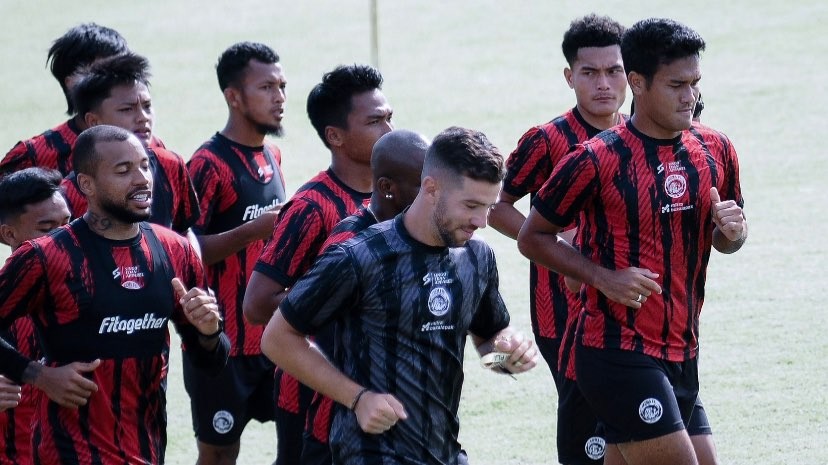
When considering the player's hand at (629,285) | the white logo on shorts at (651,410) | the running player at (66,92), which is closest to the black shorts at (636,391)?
the white logo on shorts at (651,410)

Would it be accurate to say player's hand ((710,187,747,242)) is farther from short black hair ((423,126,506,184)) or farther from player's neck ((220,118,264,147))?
player's neck ((220,118,264,147))

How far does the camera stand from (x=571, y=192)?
5.95 meters

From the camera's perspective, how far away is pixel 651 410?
18.8ft

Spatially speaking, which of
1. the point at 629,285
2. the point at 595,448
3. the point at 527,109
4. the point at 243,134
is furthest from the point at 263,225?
the point at 527,109

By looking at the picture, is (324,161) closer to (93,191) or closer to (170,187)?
(170,187)

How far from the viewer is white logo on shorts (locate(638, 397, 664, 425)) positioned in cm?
573

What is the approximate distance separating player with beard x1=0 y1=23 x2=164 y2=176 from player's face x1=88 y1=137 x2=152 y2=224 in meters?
1.86

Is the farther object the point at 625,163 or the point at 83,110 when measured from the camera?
the point at 83,110

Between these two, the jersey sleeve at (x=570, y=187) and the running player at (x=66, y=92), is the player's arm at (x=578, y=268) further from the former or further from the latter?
the running player at (x=66, y=92)

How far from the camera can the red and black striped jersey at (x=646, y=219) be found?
231 inches

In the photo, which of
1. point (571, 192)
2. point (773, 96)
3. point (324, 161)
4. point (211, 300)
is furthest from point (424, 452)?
point (773, 96)

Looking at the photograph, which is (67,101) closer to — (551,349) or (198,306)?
(551,349)

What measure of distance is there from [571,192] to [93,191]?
78.2 inches

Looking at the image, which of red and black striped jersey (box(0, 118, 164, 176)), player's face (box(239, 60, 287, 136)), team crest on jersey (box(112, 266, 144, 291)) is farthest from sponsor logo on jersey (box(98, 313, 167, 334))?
player's face (box(239, 60, 287, 136))
